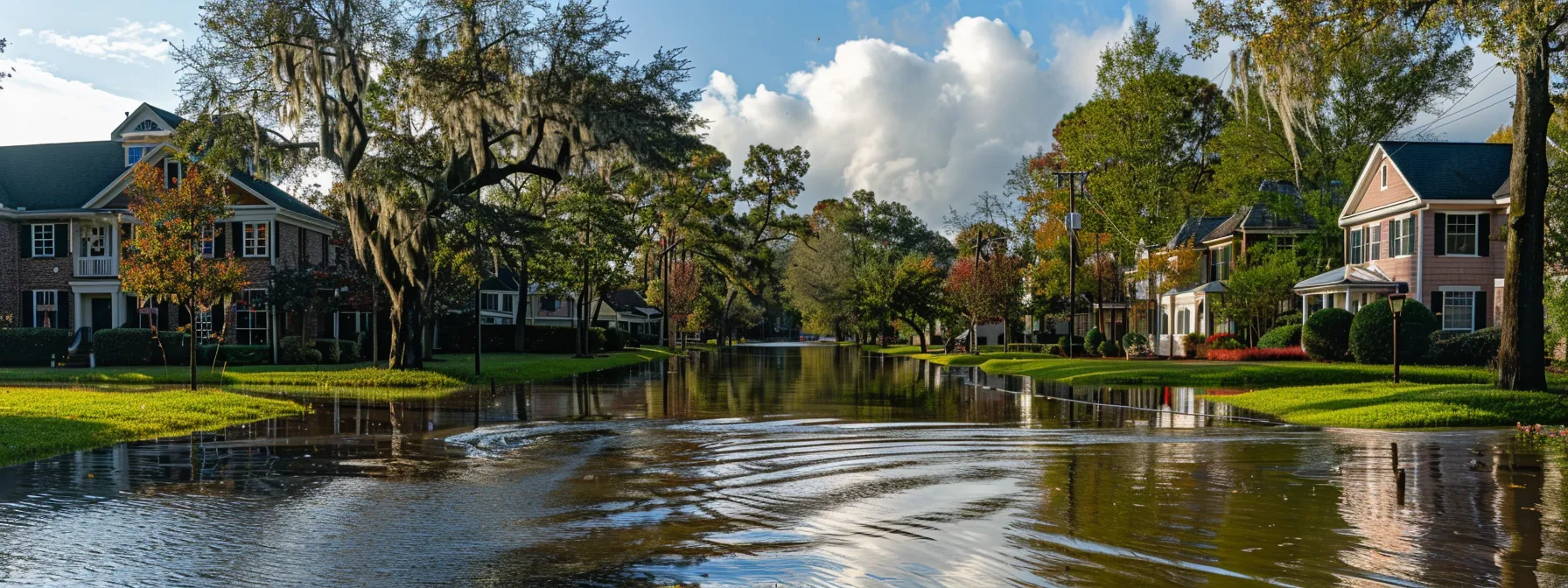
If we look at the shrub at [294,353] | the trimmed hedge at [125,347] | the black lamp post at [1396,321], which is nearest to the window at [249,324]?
the shrub at [294,353]

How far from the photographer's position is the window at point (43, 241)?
42.6 meters

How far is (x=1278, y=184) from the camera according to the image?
2067 inches

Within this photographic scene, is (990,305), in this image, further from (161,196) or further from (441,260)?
(161,196)

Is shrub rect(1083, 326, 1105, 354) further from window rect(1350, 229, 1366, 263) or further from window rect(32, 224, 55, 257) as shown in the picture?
window rect(32, 224, 55, 257)

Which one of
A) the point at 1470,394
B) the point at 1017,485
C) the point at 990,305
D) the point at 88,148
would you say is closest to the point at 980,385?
the point at 1470,394

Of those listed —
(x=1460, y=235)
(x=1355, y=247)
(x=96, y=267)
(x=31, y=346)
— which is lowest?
(x=31, y=346)

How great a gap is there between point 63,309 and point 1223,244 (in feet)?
166

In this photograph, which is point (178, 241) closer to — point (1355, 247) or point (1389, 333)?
point (1389, 333)

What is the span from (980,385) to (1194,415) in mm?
11495

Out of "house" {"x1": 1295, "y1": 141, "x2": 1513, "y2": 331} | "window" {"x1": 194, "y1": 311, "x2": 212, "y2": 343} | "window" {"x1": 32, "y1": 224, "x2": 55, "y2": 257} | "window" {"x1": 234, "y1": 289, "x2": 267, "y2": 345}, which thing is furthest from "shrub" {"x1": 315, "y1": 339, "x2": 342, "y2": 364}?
"house" {"x1": 1295, "y1": 141, "x2": 1513, "y2": 331}

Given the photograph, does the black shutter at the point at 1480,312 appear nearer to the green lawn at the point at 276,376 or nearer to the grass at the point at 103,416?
the green lawn at the point at 276,376

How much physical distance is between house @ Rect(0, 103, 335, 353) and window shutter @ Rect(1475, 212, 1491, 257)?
42.0 metres

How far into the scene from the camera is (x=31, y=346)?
1467 inches

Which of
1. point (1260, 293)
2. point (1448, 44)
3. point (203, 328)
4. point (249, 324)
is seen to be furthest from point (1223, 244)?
point (203, 328)
